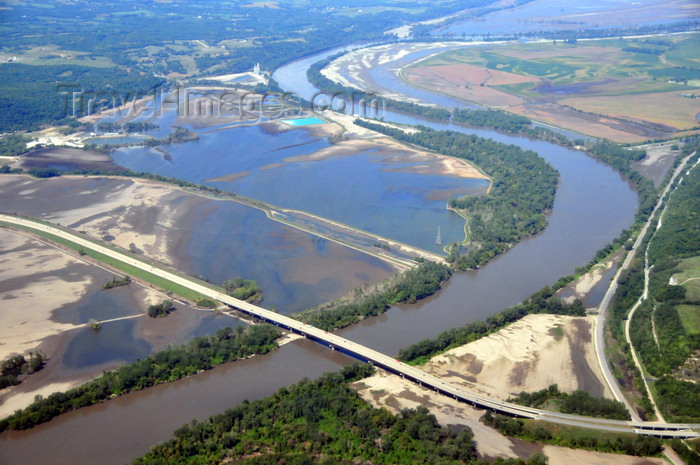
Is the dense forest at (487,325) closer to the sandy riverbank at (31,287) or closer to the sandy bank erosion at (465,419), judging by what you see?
the sandy bank erosion at (465,419)

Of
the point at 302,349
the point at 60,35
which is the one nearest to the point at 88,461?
the point at 302,349

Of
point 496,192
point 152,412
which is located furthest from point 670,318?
point 152,412

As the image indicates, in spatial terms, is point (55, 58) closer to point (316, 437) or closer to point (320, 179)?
point (320, 179)

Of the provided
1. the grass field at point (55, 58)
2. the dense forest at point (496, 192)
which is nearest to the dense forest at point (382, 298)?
the dense forest at point (496, 192)

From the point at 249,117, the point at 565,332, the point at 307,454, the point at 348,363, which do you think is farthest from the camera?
the point at 249,117

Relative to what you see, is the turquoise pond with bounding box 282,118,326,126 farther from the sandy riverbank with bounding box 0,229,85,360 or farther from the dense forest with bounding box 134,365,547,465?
the dense forest with bounding box 134,365,547,465

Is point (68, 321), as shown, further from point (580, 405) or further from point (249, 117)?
point (249, 117)
